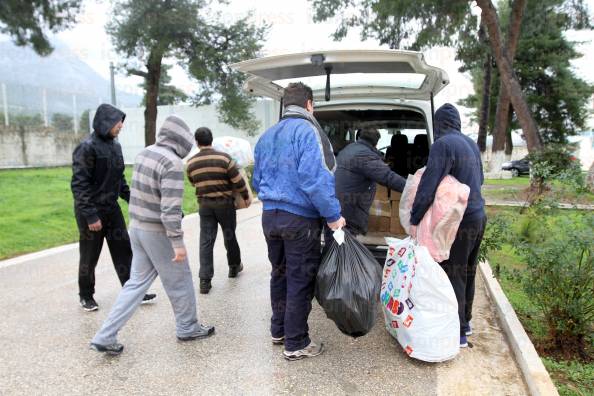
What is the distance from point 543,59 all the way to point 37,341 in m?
28.8

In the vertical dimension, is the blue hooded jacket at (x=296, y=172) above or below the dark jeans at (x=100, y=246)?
above

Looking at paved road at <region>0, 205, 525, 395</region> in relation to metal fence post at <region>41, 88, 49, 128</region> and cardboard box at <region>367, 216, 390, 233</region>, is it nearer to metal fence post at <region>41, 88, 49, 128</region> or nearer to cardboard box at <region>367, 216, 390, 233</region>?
cardboard box at <region>367, 216, 390, 233</region>

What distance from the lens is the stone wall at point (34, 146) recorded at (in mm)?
19406

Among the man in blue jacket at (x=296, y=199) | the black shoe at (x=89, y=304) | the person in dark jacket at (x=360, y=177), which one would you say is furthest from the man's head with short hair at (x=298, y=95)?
the black shoe at (x=89, y=304)

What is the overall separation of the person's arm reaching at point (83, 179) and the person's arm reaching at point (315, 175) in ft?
6.14

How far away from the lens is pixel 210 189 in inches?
182

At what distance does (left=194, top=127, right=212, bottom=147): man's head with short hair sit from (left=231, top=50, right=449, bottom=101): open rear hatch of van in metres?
0.70

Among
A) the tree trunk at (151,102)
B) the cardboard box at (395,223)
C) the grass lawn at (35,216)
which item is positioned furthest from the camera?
the tree trunk at (151,102)

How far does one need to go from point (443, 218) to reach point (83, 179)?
281 cm

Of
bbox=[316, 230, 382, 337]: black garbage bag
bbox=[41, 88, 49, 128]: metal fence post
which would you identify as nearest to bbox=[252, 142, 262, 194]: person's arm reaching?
bbox=[316, 230, 382, 337]: black garbage bag

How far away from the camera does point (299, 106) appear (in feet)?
10.5

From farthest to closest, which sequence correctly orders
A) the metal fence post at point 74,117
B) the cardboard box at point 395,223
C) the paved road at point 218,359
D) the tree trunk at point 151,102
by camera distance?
the metal fence post at point 74,117 < the tree trunk at point 151,102 < the cardboard box at point 395,223 < the paved road at point 218,359

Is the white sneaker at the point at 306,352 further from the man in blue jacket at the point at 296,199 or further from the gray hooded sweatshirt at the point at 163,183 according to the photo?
the gray hooded sweatshirt at the point at 163,183

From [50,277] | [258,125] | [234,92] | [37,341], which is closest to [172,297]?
[37,341]
